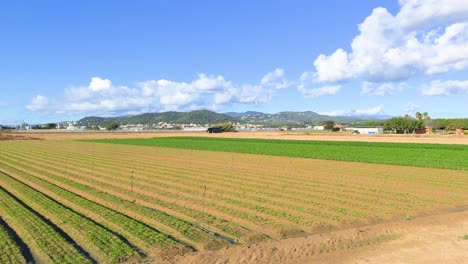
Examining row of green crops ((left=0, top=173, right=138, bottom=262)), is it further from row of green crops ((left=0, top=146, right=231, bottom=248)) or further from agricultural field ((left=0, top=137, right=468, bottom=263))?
row of green crops ((left=0, top=146, right=231, bottom=248))

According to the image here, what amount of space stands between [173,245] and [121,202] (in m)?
6.31

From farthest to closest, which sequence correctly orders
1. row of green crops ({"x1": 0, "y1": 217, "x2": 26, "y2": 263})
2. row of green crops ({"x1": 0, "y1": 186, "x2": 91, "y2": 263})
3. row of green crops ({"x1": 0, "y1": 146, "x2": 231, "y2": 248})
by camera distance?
row of green crops ({"x1": 0, "y1": 146, "x2": 231, "y2": 248})
row of green crops ({"x1": 0, "y1": 186, "x2": 91, "y2": 263})
row of green crops ({"x1": 0, "y1": 217, "x2": 26, "y2": 263})

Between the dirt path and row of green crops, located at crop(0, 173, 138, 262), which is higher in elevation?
row of green crops, located at crop(0, 173, 138, 262)

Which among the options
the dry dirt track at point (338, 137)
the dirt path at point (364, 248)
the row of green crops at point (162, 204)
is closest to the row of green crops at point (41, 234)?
the dirt path at point (364, 248)

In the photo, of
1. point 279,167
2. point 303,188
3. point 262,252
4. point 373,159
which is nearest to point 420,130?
point 373,159

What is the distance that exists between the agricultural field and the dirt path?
56 centimetres

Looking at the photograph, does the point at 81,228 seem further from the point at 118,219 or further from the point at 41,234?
the point at 118,219

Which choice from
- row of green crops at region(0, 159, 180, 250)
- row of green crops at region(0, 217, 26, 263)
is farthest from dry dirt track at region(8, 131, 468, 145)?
row of green crops at region(0, 217, 26, 263)

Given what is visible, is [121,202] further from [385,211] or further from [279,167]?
[279,167]

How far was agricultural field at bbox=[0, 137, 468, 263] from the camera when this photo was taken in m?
10.8

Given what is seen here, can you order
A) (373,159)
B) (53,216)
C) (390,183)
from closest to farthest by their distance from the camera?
1. (53,216)
2. (390,183)
3. (373,159)

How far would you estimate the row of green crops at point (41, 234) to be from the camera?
9802mm

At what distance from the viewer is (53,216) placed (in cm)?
1363

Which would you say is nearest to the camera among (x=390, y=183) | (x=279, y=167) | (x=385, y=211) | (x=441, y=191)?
(x=385, y=211)
